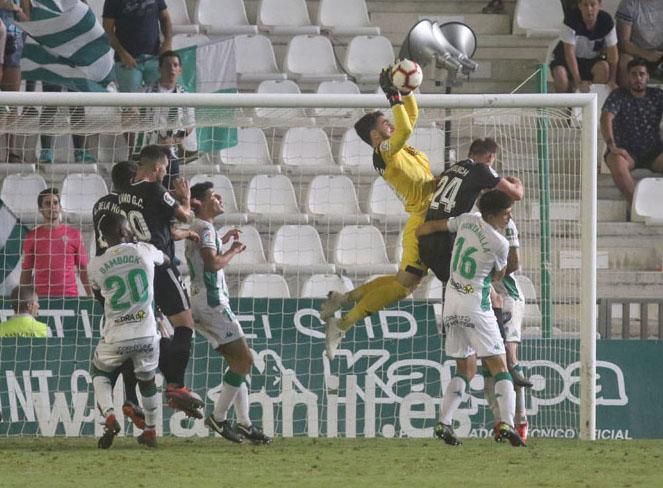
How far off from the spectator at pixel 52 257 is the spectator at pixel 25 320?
9cm

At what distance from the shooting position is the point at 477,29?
16266 mm

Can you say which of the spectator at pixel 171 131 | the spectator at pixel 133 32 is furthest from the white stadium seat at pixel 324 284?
the spectator at pixel 133 32

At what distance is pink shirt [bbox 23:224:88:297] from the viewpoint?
1157 cm

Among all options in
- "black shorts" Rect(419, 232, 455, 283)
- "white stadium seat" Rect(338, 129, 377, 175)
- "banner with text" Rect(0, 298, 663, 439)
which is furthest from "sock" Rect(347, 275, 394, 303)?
"white stadium seat" Rect(338, 129, 377, 175)

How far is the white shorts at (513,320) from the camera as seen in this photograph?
1062 cm

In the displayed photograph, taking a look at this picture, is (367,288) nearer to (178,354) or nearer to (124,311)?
(178,354)

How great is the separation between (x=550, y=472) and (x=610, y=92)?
7.42 m

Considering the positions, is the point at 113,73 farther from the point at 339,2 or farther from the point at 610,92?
the point at 610,92

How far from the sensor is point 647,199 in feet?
47.4

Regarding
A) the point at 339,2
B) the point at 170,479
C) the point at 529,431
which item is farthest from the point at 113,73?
the point at 170,479

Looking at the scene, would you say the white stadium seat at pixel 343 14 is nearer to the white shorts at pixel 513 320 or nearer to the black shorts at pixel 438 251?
the white shorts at pixel 513 320

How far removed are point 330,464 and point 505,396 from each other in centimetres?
129

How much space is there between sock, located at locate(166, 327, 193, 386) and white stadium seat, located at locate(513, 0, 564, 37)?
23.4 ft

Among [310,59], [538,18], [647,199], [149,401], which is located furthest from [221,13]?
[149,401]
